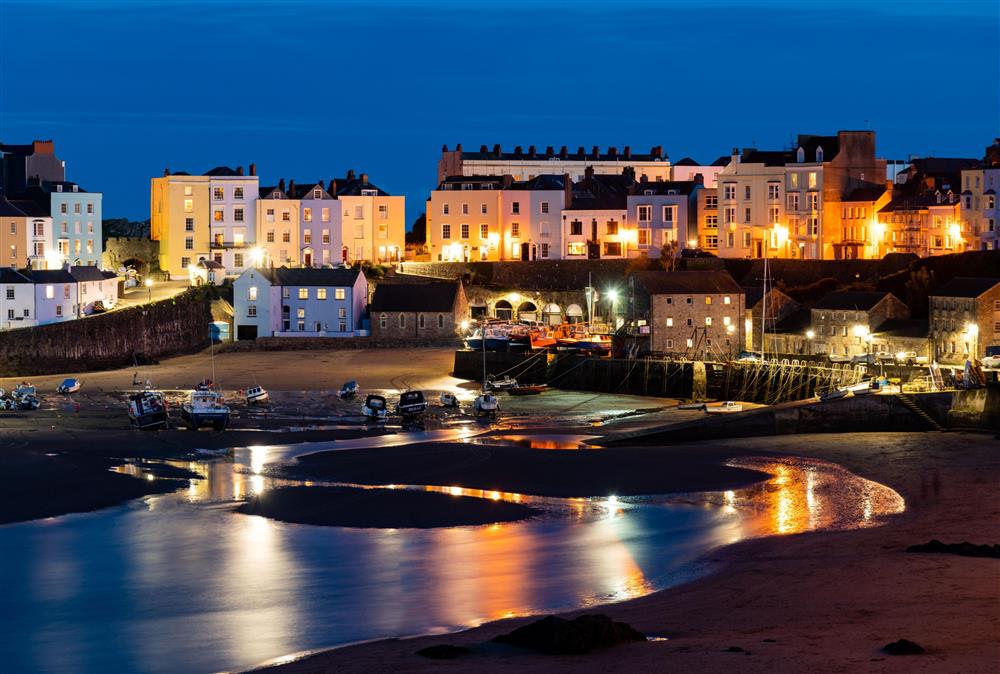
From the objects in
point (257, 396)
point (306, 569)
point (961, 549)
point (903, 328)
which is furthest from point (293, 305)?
point (961, 549)

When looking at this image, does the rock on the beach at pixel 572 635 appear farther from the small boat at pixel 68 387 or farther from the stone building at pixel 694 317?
the stone building at pixel 694 317

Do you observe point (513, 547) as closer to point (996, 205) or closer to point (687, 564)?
point (687, 564)

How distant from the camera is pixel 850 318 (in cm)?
5384

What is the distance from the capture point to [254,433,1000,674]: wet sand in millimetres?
17516

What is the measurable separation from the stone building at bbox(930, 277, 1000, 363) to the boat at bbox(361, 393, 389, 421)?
19.6 m

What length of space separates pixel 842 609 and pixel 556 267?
2070 inches

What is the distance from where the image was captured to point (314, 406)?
46.1m

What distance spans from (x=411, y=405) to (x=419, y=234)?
52949mm

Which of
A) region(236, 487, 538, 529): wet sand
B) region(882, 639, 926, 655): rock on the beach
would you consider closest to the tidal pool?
region(236, 487, 538, 529): wet sand

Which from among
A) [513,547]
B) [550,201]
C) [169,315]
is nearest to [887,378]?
[513,547]

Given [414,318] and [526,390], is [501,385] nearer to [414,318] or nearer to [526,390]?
[526,390]

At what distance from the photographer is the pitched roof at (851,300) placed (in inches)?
2114

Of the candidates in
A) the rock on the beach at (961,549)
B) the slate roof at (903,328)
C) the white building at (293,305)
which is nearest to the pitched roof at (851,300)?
the slate roof at (903,328)

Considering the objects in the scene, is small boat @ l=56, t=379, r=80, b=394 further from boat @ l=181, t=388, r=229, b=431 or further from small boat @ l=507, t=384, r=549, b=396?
small boat @ l=507, t=384, r=549, b=396
